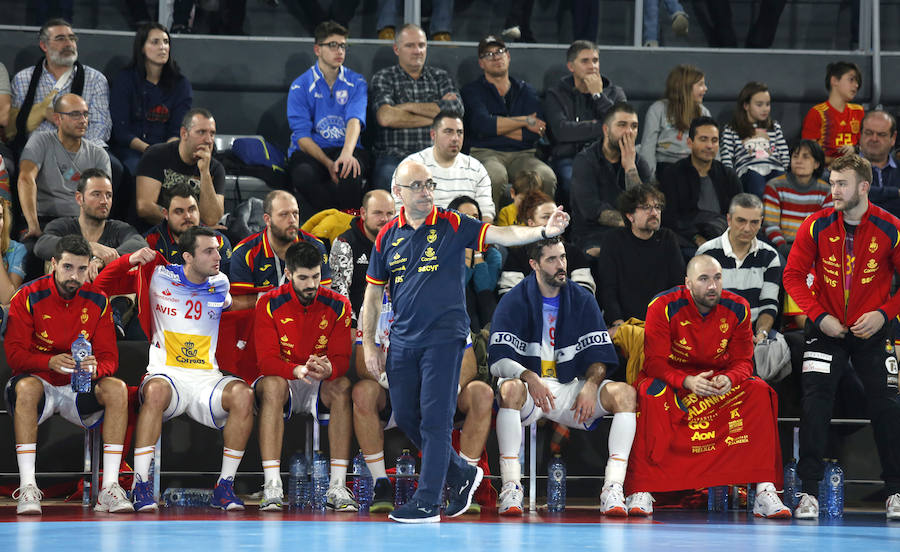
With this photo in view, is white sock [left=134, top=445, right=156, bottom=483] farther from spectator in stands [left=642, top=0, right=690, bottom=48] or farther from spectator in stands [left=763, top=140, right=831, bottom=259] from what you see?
spectator in stands [left=642, top=0, right=690, bottom=48]

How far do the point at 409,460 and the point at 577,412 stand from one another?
41.1 inches

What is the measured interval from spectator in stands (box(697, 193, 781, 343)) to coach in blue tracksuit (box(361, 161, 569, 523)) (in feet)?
8.48

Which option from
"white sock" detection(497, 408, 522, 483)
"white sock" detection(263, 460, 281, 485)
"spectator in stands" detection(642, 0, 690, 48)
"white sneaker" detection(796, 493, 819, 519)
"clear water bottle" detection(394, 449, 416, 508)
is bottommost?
"white sneaker" detection(796, 493, 819, 519)

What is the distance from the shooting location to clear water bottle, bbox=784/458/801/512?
281 inches

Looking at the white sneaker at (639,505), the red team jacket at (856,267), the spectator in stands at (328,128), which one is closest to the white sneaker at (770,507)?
the white sneaker at (639,505)

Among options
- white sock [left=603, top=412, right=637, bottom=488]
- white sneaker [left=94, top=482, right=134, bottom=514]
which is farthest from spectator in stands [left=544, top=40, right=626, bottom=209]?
white sneaker [left=94, top=482, right=134, bottom=514]

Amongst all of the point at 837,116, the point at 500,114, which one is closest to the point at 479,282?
the point at 500,114

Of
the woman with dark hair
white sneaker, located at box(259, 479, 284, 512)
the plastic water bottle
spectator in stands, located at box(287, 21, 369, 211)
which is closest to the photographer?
white sneaker, located at box(259, 479, 284, 512)

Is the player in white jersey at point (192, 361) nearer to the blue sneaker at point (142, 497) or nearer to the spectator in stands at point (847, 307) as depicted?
the blue sneaker at point (142, 497)

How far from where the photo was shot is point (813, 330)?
6.86m

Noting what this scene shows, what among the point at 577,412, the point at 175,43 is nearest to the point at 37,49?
the point at 175,43

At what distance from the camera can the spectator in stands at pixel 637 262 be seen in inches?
303

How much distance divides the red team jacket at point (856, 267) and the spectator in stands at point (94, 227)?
410 centimetres

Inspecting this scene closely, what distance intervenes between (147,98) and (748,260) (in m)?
4.60
